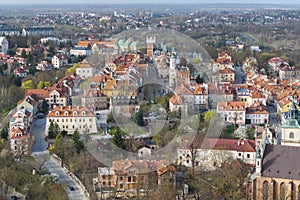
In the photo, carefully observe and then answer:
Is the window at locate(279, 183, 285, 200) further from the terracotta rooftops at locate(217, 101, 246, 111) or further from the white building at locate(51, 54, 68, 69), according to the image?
the white building at locate(51, 54, 68, 69)

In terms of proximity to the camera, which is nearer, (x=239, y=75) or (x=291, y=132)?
(x=291, y=132)

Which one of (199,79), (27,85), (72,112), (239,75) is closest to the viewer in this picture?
(72,112)

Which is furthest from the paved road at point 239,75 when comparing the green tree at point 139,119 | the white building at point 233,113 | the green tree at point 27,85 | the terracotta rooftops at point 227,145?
the terracotta rooftops at point 227,145

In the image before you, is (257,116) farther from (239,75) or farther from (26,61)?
(26,61)

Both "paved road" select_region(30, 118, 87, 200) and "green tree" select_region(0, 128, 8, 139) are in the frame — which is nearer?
"paved road" select_region(30, 118, 87, 200)

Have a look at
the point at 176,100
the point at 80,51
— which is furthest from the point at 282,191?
the point at 80,51

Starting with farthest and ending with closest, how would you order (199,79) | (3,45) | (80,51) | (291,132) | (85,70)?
(3,45)
(80,51)
(85,70)
(199,79)
(291,132)

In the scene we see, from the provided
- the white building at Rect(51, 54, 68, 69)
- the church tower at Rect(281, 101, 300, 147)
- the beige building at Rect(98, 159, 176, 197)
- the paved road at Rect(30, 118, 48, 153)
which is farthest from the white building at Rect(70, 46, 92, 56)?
the beige building at Rect(98, 159, 176, 197)
